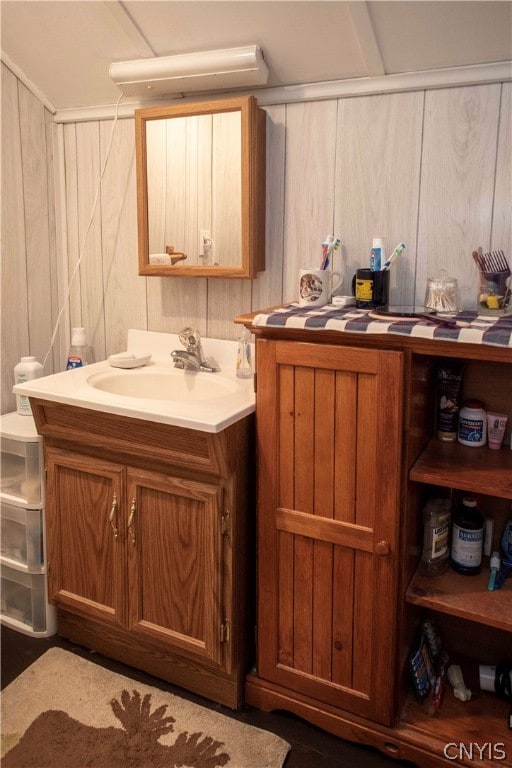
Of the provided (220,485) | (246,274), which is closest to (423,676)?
(220,485)

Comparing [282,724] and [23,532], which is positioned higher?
[23,532]

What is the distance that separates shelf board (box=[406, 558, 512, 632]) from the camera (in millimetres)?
1435

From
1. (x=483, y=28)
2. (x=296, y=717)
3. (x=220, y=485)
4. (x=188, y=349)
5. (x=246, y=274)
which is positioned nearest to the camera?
(x=483, y=28)

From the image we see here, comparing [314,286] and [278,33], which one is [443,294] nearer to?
[314,286]

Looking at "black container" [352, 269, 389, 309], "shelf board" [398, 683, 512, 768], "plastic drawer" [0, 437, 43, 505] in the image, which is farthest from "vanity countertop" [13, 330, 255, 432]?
"shelf board" [398, 683, 512, 768]

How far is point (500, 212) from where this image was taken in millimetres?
1577

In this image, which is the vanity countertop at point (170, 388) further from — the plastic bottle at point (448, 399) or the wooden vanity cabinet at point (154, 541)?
the plastic bottle at point (448, 399)

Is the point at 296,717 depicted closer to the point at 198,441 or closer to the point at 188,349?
the point at 198,441

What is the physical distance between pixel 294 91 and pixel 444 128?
44 centimetres

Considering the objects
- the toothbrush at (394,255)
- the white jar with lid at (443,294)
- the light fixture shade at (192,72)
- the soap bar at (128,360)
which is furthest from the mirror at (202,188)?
the white jar with lid at (443,294)

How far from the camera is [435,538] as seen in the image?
1587mm

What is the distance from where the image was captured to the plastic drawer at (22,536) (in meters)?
1.93

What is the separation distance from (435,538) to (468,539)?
0.08 metres

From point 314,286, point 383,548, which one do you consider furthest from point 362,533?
point 314,286
